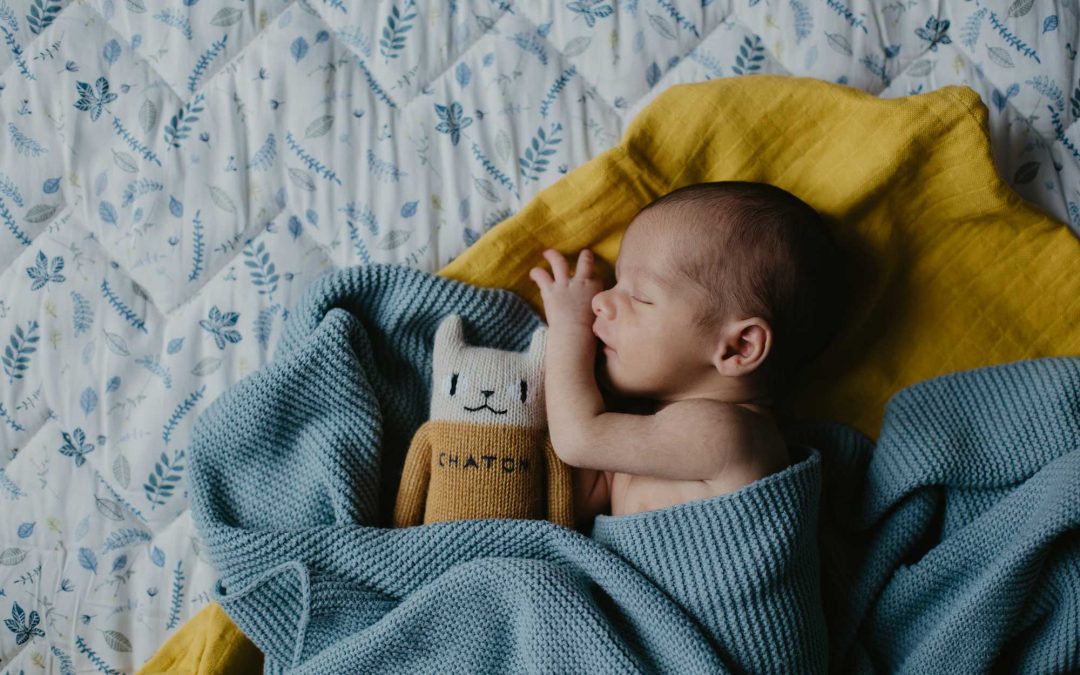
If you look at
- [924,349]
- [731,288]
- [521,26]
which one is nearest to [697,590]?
[731,288]

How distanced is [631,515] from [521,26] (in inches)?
24.8

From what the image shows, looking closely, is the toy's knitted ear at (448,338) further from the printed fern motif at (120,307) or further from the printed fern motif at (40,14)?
the printed fern motif at (40,14)

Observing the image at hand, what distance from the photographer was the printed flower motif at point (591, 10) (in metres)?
1.14

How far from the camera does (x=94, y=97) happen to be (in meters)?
1.14

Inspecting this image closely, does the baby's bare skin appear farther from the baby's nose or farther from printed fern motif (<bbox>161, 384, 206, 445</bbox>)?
printed fern motif (<bbox>161, 384, 206, 445</bbox>)

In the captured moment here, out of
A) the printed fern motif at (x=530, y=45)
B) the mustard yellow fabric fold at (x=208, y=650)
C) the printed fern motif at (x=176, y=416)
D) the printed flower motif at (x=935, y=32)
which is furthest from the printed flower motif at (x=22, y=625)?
the printed flower motif at (x=935, y=32)

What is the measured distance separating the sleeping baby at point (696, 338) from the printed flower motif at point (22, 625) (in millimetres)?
700

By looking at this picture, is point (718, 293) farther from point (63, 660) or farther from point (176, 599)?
point (63, 660)

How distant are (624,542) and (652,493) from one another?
0.24 feet

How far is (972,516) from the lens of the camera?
3.44 feet

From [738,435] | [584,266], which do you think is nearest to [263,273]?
[584,266]

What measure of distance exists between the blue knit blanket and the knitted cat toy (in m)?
0.04

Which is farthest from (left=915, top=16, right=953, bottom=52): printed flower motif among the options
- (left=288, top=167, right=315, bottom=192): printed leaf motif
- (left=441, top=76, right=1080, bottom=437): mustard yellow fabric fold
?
(left=288, top=167, right=315, bottom=192): printed leaf motif

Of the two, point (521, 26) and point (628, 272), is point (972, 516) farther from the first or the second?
point (521, 26)
